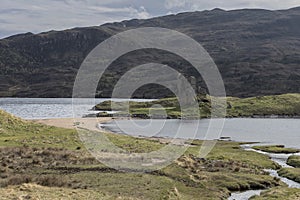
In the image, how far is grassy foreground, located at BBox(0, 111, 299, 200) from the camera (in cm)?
3791

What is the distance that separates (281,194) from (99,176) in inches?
745

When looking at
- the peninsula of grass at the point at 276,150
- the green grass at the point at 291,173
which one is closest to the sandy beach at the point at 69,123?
the peninsula of grass at the point at 276,150

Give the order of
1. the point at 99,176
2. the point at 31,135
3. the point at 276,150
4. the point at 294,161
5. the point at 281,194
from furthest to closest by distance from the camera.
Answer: the point at 276,150 → the point at 31,135 → the point at 294,161 → the point at 99,176 → the point at 281,194

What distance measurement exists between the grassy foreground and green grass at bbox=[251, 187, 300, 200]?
9.82 feet

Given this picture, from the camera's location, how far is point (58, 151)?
56.4 m

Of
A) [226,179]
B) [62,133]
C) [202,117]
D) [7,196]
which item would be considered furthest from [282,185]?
[202,117]

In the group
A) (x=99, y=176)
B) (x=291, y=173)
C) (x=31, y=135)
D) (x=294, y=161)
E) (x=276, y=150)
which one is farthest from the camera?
→ (x=276, y=150)

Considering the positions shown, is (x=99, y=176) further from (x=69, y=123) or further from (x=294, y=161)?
(x=69, y=123)

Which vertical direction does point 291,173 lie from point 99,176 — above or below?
below

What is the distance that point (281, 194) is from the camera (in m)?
42.8

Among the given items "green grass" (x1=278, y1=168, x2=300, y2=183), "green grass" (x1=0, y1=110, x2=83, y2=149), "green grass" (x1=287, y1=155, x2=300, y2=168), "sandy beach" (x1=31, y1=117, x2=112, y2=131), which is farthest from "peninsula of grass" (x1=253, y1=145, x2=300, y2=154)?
"sandy beach" (x1=31, y1=117, x2=112, y2=131)

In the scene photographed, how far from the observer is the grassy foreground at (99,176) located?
37906mm

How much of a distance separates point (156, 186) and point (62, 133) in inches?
1583

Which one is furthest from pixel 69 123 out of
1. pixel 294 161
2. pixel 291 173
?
pixel 291 173
